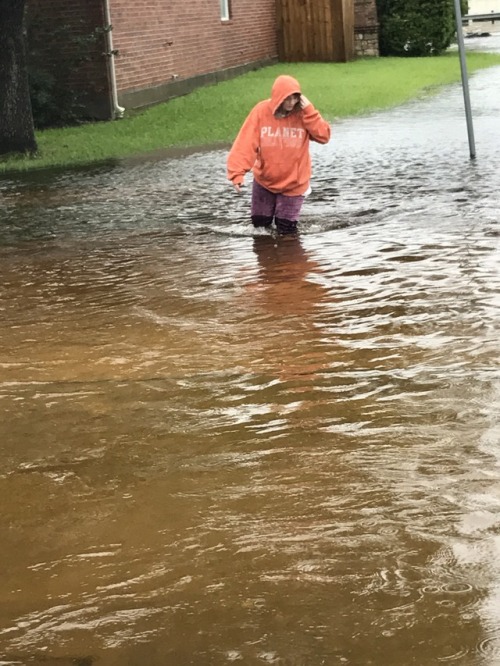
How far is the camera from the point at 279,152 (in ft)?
28.6

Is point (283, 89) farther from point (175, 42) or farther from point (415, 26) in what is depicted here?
point (415, 26)

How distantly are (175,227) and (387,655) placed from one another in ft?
22.8

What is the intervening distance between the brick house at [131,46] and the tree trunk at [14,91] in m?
3.38

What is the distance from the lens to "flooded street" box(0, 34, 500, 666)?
9.42ft

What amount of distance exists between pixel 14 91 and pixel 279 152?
26.2ft

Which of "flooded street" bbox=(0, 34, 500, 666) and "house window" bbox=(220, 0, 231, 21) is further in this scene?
"house window" bbox=(220, 0, 231, 21)

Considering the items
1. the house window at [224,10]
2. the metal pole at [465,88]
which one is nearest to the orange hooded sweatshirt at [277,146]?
the metal pole at [465,88]

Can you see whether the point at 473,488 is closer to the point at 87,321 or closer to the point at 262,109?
the point at 87,321

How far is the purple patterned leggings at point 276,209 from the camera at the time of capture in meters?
8.78

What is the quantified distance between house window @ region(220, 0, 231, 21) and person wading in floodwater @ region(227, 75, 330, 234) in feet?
63.5

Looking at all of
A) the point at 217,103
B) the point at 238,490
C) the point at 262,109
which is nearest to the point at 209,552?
the point at 238,490

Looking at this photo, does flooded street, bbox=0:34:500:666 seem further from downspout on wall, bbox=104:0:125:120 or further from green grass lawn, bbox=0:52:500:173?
downspout on wall, bbox=104:0:125:120

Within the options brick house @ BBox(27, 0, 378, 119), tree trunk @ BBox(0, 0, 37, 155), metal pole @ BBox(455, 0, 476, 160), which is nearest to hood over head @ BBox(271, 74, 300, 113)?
metal pole @ BBox(455, 0, 476, 160)

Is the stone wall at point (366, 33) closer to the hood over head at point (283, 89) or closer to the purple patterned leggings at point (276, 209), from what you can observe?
the purple patterned leggings at point (276, 209)
